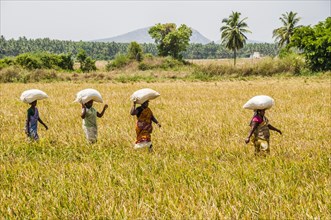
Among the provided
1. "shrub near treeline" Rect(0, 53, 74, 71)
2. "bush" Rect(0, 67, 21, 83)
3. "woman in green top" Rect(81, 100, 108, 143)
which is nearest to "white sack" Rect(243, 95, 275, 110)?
"woman in green top" Rect(81, 100, 108, 143)

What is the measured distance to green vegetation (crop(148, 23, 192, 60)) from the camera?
249 ft

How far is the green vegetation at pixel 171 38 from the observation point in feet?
249

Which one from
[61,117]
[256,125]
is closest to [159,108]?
[61,117]

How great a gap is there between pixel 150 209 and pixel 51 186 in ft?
4.66

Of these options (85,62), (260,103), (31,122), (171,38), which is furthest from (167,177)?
(171,38)

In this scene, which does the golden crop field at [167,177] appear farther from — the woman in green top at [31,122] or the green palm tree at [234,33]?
the green palm tree at [234,33]

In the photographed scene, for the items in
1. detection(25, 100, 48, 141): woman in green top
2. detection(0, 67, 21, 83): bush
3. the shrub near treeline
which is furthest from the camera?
the shrub near treeline

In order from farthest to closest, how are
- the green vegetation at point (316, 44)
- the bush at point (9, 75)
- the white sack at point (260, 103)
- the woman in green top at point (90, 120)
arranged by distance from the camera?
the green vegetation at point (316, 44) → the bush at point (9, 75) → the woman in green top at point (90, 120) → the white sack at point (260, 103)

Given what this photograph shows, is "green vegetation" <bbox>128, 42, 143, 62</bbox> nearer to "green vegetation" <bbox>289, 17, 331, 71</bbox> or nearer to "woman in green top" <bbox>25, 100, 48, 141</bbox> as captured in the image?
"green vegetation" <bbox>289, 17, 331, 71</bbox>

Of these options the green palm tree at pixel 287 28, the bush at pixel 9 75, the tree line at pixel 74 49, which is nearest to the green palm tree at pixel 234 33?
the green palm tree at pixel 287 28

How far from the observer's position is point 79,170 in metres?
4.56

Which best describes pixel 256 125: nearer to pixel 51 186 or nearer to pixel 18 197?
pixel 51 186

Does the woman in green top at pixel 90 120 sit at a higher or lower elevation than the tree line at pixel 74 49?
lower

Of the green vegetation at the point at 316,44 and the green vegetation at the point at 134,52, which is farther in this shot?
the green vegetation at the point at 134,52
